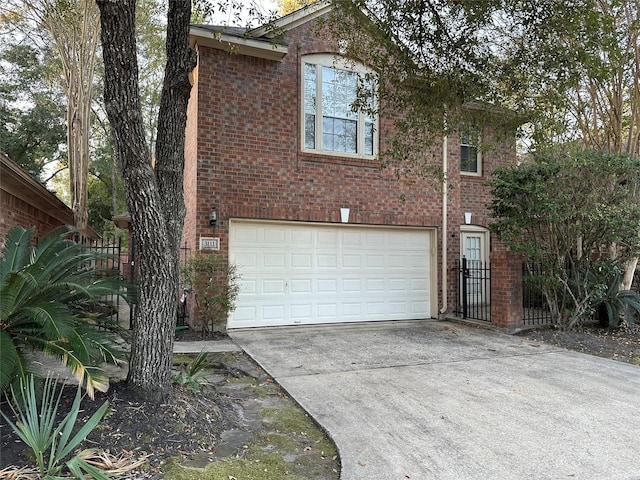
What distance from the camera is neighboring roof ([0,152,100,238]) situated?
591 centimetres

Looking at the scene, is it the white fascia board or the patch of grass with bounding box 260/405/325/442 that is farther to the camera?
the white fascia board

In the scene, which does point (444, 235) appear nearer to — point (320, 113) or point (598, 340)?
point (598, 340)

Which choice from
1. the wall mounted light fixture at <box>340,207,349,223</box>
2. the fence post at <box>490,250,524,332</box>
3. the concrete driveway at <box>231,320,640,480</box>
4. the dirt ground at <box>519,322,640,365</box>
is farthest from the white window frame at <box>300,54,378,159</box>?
the dirt ground at <box>519,322,640,365</box>

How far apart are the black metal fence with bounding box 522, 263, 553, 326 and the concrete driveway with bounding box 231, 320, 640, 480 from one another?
1269 mm

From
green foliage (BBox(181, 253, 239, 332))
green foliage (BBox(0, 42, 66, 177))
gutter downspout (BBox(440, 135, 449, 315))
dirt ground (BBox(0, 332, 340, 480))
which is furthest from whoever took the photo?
green foliage (BBox(0, 42, 66, 177))

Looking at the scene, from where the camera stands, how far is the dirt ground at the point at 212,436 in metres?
2.96

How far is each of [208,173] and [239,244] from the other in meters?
1.49

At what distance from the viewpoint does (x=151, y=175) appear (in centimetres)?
368

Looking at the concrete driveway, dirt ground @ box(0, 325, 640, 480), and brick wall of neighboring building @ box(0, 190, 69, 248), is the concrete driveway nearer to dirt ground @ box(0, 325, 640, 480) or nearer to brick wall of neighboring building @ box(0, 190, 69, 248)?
dirt ground @ box(0, 325, 640, 480)

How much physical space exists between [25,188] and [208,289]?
3.31 metres

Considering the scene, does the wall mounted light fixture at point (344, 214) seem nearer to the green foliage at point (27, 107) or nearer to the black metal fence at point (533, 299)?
the black metal fence at point (533, 299)

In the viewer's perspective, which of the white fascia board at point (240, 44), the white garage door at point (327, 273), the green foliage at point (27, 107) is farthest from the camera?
the green foliage at point (27, 107)

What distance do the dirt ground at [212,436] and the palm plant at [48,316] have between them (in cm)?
36

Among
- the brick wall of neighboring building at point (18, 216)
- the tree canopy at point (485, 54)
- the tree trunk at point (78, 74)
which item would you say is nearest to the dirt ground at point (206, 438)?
the brick wall of neighboring building at point (18, 216)
